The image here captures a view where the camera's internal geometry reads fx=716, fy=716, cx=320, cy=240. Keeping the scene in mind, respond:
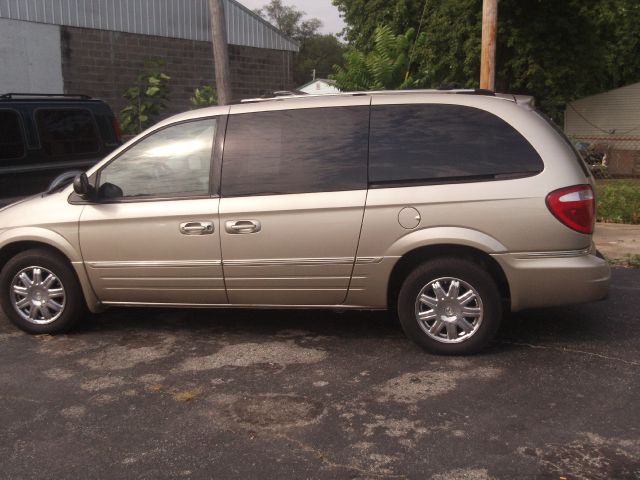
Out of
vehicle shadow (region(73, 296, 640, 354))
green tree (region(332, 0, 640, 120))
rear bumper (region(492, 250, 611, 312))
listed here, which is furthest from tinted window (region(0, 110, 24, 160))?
green tree (region(332, 0, 640, 120))

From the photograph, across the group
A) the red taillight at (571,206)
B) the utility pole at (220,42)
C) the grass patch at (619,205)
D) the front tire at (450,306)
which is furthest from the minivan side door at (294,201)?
the grass patch at (619,205)

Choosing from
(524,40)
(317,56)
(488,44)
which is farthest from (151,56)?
(317,56)

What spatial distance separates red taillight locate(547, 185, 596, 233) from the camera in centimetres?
454

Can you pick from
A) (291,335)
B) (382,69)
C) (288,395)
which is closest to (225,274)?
(291,335)

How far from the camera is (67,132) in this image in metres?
9.23

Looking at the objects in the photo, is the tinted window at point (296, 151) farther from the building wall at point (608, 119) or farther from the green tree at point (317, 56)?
the green tree at point (317, 56)

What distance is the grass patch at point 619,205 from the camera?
10665 mm

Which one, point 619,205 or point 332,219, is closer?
point 332,219

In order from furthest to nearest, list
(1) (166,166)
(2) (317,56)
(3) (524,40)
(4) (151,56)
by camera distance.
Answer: (2) (317,56) < (3) (524,40) < (4) (151,56) < (1) (166,166)

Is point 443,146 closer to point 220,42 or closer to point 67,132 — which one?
point 67,132

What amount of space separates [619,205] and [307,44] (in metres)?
88.3

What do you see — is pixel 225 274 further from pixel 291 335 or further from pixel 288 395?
pixel 288 395

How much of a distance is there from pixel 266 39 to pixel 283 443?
70.0 feet

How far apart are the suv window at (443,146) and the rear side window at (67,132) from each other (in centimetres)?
549
